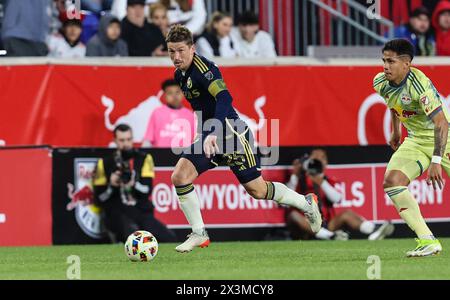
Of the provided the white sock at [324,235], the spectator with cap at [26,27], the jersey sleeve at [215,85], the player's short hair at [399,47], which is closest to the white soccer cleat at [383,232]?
the white sock at [324,235]

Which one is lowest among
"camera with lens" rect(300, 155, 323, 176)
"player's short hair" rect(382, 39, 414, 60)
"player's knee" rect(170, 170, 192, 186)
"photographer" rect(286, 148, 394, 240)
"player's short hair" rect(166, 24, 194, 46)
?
"photographer" rect(286, 148, 394, 240)

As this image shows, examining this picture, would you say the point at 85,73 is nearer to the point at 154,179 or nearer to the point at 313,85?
the point at 154,179

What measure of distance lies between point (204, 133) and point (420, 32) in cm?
879

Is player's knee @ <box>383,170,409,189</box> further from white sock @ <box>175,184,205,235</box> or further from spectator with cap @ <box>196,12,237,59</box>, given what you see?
spectator with cap @ <box>196,12,237,59</box>

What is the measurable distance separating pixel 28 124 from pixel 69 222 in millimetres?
2423

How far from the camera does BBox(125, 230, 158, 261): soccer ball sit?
11742 millimetres

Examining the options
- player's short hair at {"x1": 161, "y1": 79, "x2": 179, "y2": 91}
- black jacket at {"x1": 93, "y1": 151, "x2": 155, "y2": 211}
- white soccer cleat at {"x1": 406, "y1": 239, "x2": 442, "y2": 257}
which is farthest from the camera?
player's short hair at {"x1": 161, "y1": 79, "x2": 179, "y2": 91}

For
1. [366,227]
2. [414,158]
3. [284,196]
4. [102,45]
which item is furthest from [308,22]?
Result: [414,158]

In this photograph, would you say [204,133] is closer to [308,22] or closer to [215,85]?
[215,85]

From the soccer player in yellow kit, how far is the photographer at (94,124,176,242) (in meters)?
4.91

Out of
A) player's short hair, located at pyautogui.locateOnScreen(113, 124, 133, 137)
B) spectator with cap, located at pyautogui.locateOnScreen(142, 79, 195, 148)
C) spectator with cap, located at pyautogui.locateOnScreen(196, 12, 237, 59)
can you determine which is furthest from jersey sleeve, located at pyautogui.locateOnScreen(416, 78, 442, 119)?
spectator with cap, located at pyautogui.locateOnScreen(196, 12, 237, 59)

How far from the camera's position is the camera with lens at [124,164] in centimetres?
1636

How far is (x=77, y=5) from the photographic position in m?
18.5
